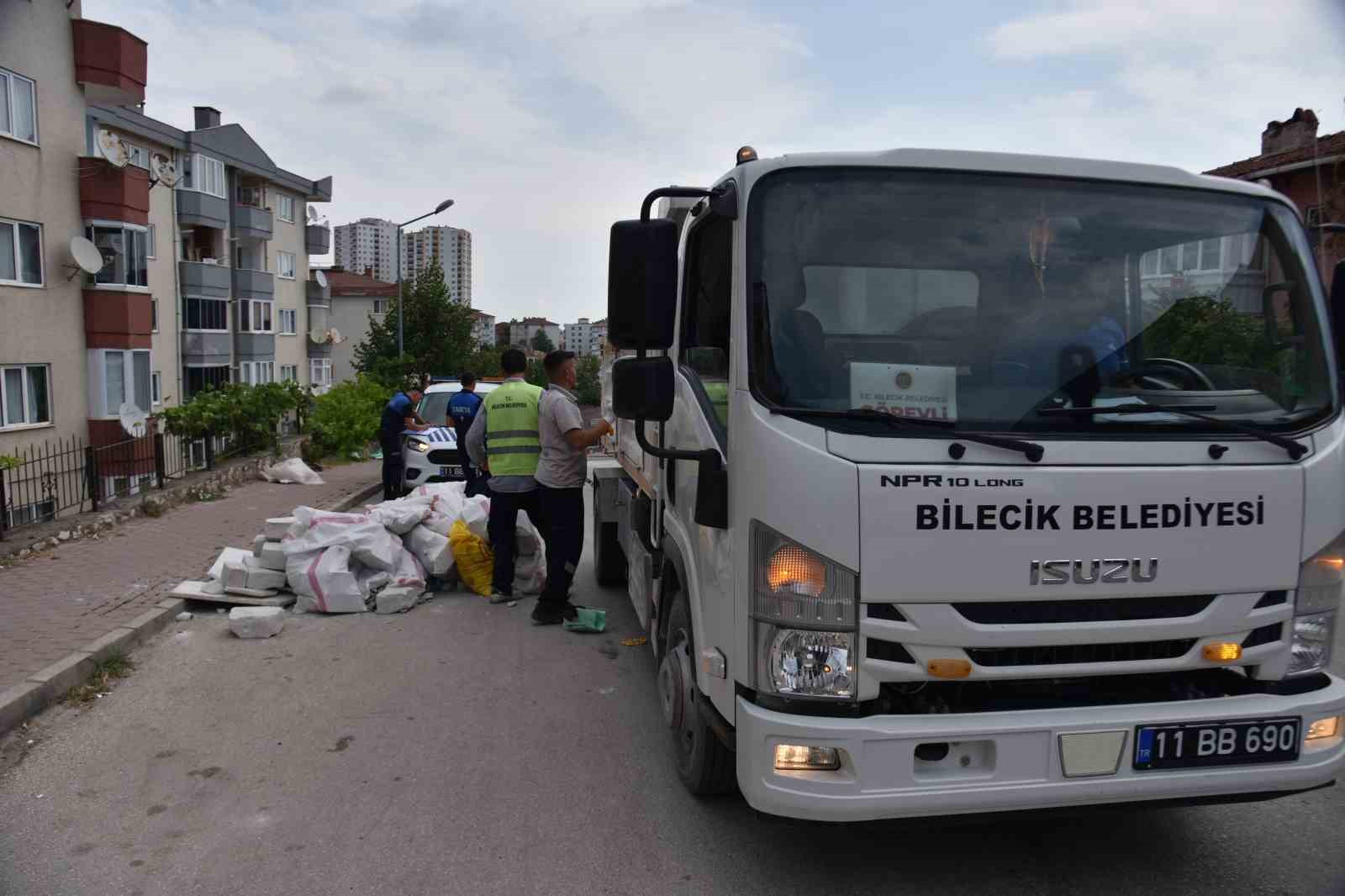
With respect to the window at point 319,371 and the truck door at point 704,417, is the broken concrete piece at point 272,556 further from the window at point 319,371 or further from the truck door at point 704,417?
the window at point 319,371

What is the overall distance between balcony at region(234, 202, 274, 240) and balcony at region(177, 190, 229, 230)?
2.95 metres

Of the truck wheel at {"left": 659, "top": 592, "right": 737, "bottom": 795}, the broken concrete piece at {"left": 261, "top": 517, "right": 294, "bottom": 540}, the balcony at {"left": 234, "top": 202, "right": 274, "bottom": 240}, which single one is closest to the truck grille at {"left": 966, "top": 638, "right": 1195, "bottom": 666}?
the truck wheel at {"left": 659, "top": 592, "right": 737, "bottom": 795}

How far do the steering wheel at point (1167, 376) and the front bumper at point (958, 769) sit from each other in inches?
42.4

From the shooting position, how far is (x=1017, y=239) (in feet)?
11.6

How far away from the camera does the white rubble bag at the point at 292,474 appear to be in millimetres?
15797

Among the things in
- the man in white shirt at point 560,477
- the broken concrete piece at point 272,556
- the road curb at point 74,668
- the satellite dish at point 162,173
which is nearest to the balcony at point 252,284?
the satellite dish at point 162,173

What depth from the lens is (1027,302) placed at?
350 cm

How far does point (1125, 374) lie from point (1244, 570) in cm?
74

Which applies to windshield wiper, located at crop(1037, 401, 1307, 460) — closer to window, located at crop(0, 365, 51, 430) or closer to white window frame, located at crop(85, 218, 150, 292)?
window, located at crop(0, 365, 51, 430)

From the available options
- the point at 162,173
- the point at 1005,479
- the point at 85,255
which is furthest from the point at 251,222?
the point at 1005,479

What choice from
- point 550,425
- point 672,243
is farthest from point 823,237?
point 550,425

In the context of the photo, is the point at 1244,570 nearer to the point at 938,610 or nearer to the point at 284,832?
the point at 938,610

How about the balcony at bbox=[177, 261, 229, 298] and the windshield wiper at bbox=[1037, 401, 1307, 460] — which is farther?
the balcony at bbox=[177, 261, 229, 298]

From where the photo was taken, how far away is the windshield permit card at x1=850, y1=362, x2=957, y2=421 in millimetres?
3271
